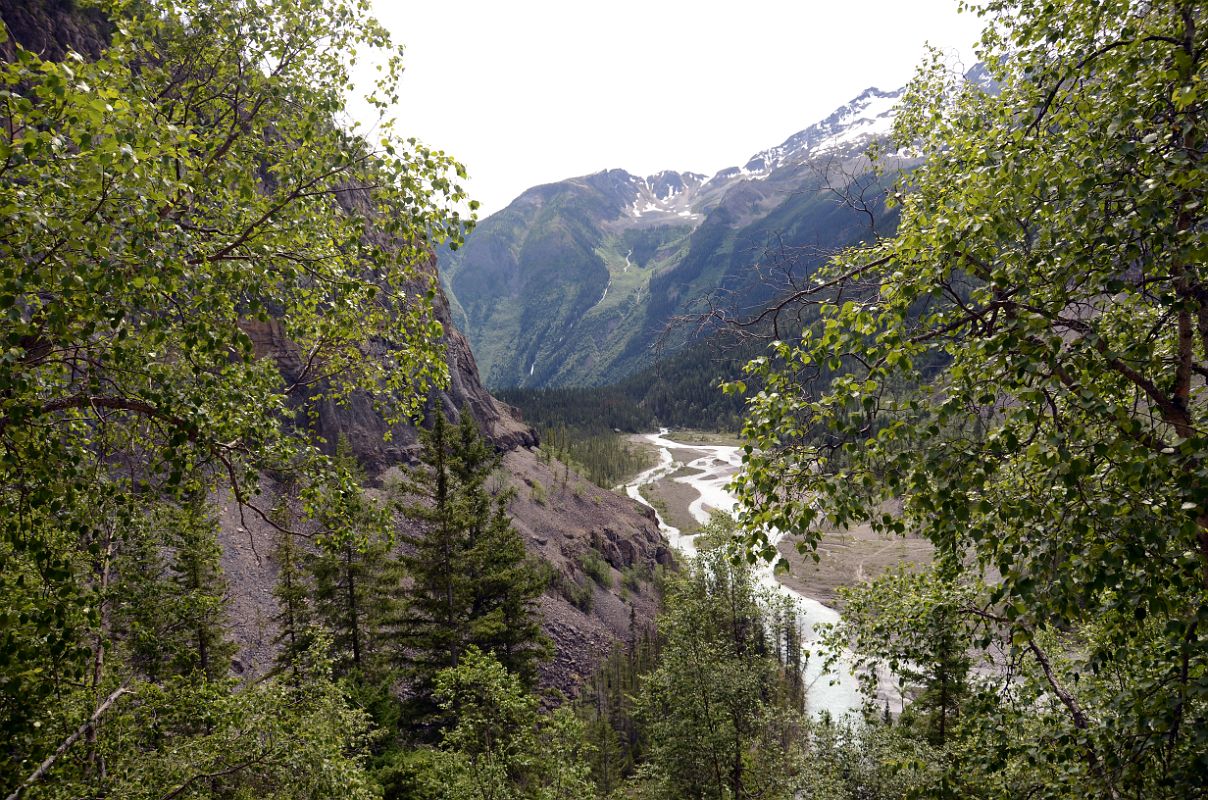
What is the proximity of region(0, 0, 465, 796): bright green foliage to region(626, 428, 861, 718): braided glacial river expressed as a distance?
503 cm

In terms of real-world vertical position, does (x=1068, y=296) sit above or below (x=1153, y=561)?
above

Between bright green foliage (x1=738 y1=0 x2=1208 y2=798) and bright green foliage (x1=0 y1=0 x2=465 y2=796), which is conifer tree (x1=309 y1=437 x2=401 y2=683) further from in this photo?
bright green foliage (x1=738 y1=0 x2=1208 y2=798)

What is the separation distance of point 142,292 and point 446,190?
11.5 ft

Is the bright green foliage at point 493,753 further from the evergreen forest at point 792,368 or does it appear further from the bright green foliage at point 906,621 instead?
the bright green foliage at point 906,621

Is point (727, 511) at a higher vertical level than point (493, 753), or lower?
lower

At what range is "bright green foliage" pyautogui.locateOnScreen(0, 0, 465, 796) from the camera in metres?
4.21

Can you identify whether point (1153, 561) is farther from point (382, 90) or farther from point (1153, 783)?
point (382, 90)

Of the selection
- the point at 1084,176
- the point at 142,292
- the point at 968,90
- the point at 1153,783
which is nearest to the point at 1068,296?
the point at 1084,176

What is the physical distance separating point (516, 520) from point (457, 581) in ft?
103

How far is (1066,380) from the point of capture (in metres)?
4.75

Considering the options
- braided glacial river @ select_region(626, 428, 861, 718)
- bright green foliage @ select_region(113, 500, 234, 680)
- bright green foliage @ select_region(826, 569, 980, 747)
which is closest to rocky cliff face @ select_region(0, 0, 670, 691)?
bright green foliage @ select_region(113, 500, 234, 680)

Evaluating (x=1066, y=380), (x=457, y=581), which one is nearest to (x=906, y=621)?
(x=1066, y=380)

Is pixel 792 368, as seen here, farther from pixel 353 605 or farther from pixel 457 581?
pixel 353 605

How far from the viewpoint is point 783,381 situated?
208 inches
